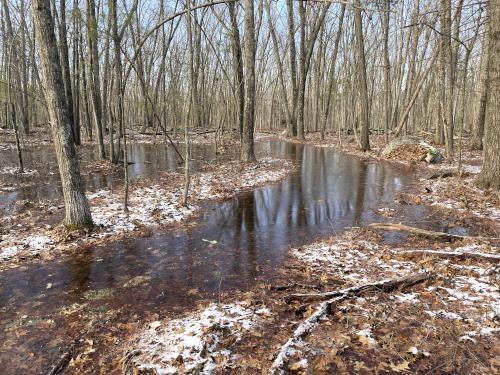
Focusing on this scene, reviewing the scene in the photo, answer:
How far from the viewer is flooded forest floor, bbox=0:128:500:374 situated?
3.38 meters

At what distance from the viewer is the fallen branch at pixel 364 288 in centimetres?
434

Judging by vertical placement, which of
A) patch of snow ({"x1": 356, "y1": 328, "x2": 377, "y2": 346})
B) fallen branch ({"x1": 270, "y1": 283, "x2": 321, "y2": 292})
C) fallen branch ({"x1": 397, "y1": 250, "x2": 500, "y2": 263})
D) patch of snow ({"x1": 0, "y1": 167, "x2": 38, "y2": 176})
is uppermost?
patch of snow ({"x1": 0, "y1": 167, "x2": 38, "y2": 176})

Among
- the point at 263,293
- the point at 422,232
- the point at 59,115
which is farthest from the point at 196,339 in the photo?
the point at 59,115

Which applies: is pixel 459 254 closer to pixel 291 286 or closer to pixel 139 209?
pixel 291 286

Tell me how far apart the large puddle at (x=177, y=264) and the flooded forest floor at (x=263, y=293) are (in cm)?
3

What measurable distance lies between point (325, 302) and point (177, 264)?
8.38 ft

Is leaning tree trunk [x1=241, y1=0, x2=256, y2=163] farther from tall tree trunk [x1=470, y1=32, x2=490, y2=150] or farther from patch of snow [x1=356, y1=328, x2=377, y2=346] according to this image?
patch of snow [x1=356, y1=328, x2=377, y2=346]

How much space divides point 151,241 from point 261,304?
10.2 feet

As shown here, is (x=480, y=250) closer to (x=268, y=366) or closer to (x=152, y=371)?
(x=268, y=366)

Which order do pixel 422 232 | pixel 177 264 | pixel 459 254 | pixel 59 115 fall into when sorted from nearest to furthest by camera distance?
pixel 459 254, pixel 177 264, pixel 59 115, pixel 422 232

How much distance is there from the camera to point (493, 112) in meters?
8.55

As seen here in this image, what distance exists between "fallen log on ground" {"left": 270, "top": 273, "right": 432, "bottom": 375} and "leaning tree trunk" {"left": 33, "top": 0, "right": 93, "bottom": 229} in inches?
181

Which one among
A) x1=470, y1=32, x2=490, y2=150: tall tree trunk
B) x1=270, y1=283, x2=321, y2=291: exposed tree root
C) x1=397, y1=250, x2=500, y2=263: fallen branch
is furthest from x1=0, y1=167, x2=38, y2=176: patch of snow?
x1=470, y1=32, x2=490, y2=150: tall tree trunk

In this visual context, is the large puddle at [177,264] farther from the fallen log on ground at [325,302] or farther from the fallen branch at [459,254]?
the fallen branch at [459,254]
